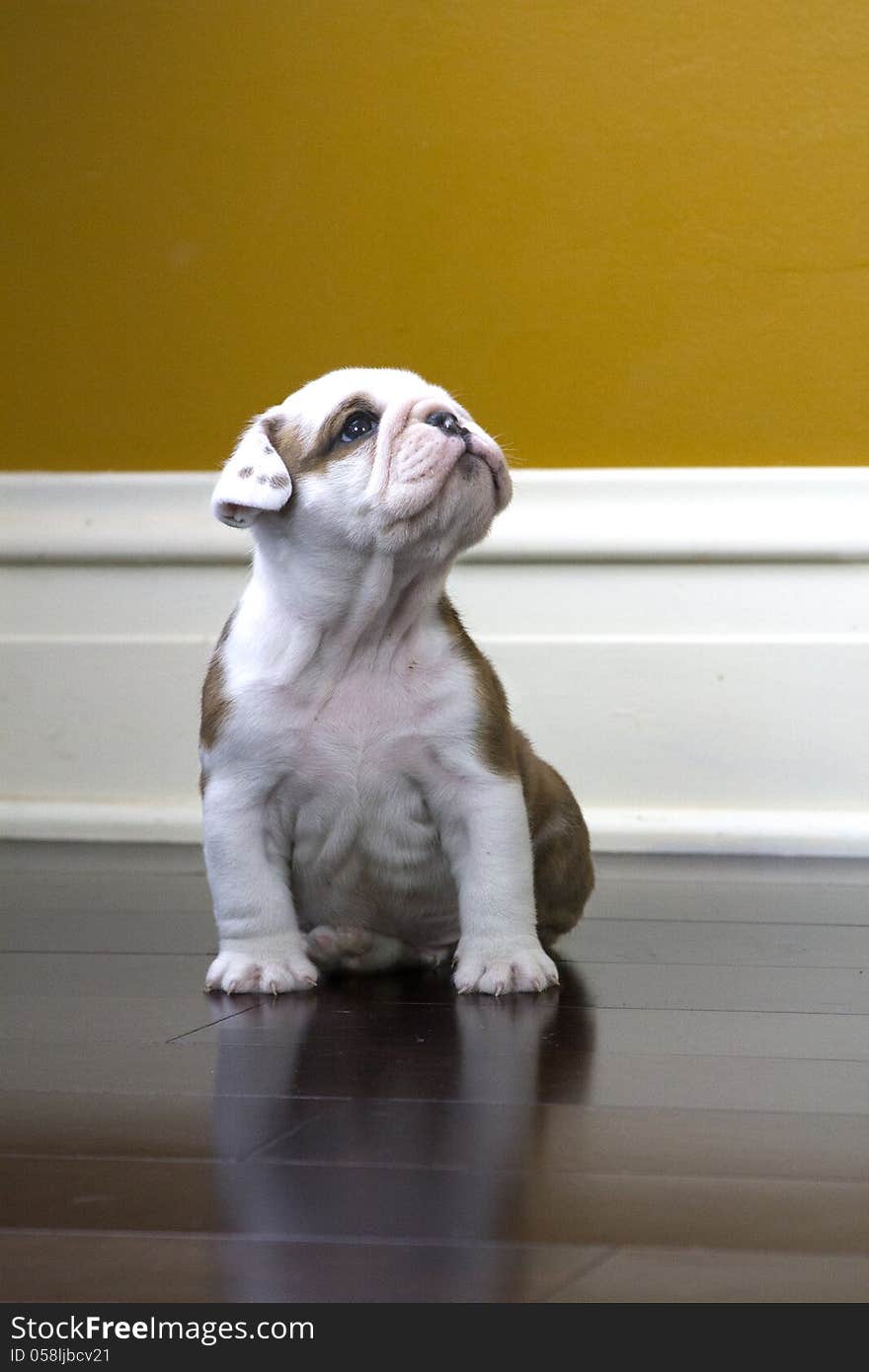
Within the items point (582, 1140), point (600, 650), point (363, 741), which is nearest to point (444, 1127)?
point (582, 1140)

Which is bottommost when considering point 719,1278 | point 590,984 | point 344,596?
point 719,1278

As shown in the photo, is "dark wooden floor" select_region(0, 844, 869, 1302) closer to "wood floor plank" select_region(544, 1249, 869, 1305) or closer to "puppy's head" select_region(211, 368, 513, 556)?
"wood floor plank" select_region(544, 1249, 869, 1305)

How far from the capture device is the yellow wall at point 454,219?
2.86 m

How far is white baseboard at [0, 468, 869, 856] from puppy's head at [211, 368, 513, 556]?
112 cm

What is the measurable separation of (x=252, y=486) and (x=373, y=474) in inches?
4.9

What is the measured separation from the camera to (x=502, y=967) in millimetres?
1674

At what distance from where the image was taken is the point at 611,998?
1.62 meters

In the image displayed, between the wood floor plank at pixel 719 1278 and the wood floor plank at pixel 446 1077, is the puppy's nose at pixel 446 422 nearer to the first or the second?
the wood floor plank at pixel 446 1077

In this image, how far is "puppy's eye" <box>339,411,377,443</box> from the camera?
5.66 feet

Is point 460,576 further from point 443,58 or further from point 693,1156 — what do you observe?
point 693,1156

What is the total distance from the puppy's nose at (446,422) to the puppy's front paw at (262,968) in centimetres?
55

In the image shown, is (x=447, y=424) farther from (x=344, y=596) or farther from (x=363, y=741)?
(x=363, y=741)

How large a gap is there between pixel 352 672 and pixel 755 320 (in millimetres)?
1397

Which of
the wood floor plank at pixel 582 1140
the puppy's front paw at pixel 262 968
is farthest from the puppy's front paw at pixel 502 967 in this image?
the wood floor plank at pixel 582 1140
